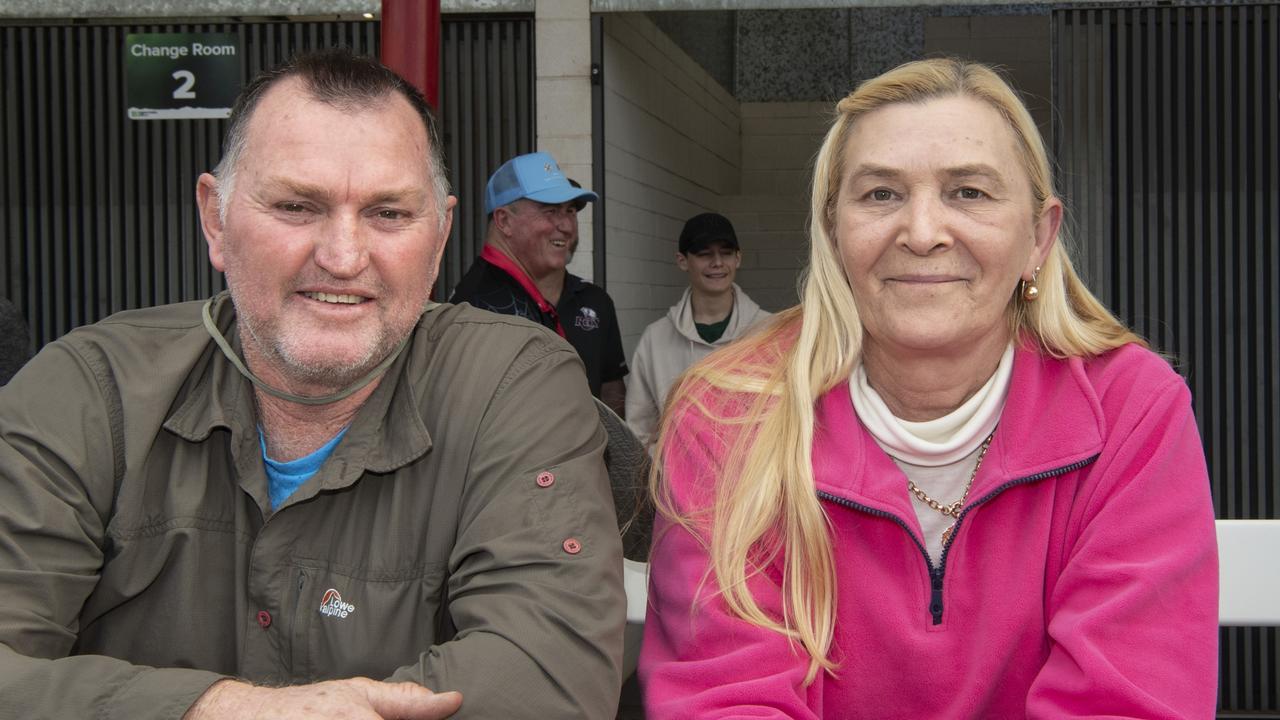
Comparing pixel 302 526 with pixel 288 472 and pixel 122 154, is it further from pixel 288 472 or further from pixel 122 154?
pixel 122 154

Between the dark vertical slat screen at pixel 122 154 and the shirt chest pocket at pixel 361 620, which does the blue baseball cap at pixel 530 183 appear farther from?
the shirt chest pocket at pixel 361 620

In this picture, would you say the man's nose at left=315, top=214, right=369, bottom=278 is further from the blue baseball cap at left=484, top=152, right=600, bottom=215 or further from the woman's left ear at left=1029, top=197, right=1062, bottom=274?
the blue baseball cap at left=484, top=152, right=600, bottom=215

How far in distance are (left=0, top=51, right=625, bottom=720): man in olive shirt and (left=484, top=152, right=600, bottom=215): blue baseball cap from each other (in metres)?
2.80

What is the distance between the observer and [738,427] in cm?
206

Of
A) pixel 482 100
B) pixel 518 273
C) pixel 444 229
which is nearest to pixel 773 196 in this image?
pixel 482 100

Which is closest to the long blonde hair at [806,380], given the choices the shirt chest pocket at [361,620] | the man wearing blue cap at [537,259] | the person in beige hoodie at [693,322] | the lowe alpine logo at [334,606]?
the shirt chest pocket at [361,620]

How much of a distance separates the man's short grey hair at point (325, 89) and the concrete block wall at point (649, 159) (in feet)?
11.8

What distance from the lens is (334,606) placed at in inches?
74.5

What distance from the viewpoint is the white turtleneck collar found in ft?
6.55

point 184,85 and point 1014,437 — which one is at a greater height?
point 184,85

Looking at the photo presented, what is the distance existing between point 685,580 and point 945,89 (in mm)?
939

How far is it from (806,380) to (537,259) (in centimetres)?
299

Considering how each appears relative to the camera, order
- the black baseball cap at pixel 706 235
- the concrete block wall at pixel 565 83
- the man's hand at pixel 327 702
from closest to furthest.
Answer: the man's hand at pixel 327 702 → the concrete block wall at pixel 565 83 → the black baseball cap at pixel 706 235

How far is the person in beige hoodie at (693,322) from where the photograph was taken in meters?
5.91
